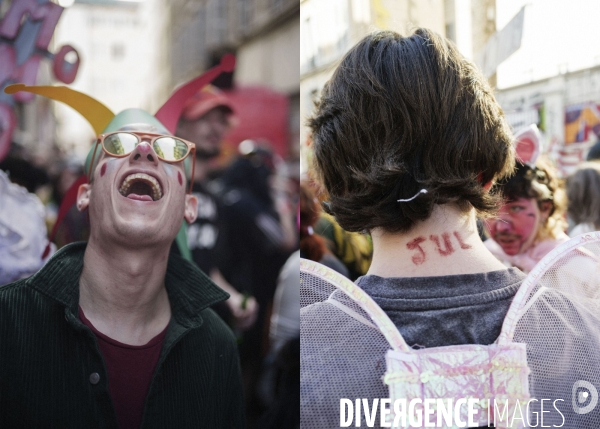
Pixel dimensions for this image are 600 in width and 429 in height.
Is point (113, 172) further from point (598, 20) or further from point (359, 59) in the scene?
point (598, 20)

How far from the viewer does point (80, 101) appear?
1.95 metres

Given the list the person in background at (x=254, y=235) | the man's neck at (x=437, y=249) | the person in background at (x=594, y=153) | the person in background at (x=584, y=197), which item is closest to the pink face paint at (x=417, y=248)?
the man's neck at (x=437, y=249)

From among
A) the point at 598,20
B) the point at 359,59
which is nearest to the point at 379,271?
the point at 359,59

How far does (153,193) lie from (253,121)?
421mm

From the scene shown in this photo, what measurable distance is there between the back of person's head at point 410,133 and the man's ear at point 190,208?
492mm

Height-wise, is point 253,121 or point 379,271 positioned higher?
point 253,121

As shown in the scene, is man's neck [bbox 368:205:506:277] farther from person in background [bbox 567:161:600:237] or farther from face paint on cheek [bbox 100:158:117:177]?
person in background [bbox 567:161:600:237]

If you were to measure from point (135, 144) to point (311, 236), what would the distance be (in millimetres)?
801

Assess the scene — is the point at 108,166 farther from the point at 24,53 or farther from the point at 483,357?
the point at 483,357

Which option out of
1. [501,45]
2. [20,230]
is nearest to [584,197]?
[501,45]

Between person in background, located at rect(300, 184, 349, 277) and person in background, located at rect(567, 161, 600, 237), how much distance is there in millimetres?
1100

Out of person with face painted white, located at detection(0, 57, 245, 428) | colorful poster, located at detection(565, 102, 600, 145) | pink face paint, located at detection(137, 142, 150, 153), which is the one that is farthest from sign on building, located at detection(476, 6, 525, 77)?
pink face paint, located at detection(137, 142, 150, 153)

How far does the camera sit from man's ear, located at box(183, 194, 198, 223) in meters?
1.99

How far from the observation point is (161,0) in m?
2.06
